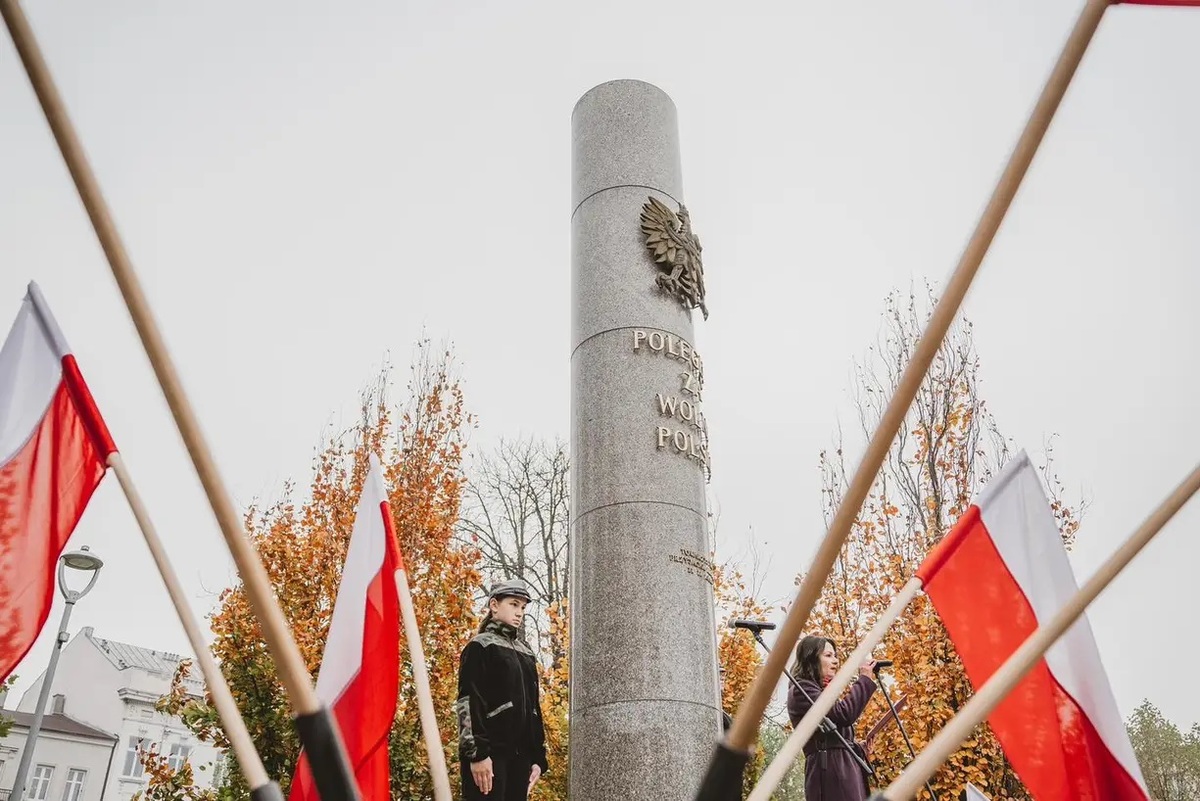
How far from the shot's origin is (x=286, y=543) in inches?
548

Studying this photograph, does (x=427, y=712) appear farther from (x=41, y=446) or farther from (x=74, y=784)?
(x=74, y=784)

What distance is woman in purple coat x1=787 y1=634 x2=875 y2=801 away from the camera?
455 centimetres

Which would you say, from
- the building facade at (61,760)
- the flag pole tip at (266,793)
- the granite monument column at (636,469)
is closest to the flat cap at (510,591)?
the granite monument column at (636,469)

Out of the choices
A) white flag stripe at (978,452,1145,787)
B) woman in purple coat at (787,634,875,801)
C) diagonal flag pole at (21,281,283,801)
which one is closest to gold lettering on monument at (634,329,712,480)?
woman in purple coat at (787,634,875,801)

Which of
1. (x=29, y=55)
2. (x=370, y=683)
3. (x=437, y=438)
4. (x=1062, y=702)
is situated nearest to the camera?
(x=29, y=55)

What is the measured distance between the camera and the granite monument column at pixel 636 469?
4668 millimetres

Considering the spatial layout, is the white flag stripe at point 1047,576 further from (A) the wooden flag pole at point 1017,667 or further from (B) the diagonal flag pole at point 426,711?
(B) the diagonal flag pole at point 426,711

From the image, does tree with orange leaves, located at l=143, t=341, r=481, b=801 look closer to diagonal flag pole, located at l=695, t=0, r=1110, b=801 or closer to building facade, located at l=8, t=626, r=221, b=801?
diagonal flag pole, located at l=695, t=0, r=1110, b=801

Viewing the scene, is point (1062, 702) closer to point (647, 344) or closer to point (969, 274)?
point (969, 274)

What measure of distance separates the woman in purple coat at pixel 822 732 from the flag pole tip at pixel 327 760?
3838 millimetres

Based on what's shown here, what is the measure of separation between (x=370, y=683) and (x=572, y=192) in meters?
4.77

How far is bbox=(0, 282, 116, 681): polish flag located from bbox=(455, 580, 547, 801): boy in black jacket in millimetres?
2379

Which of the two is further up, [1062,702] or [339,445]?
[339,445]

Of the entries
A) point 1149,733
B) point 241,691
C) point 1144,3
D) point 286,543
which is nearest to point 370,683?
point 1144,3
